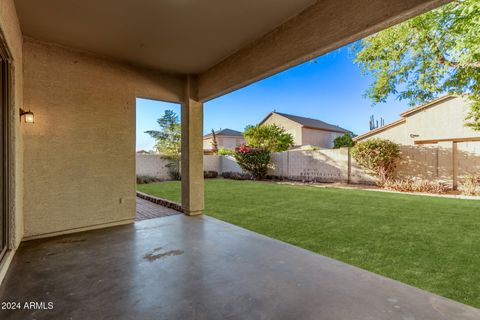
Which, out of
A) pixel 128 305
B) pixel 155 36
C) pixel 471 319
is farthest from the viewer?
pixel 155 36

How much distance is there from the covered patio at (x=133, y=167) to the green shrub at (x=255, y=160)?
781 cm

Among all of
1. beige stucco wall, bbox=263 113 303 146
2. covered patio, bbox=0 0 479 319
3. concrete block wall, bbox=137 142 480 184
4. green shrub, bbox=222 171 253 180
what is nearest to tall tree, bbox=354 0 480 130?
concrete block wall, bbox=137 142 480 184

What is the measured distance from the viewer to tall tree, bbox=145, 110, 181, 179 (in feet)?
45.2

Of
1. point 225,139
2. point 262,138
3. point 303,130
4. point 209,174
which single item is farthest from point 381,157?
point 225,139

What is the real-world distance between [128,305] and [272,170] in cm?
1187

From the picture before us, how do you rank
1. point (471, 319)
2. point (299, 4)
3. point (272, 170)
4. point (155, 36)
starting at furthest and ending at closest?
point (272, 170) → point (155, 36) → point (299, 4) → point (471, 319)

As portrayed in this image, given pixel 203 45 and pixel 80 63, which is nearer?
pixel 203 45

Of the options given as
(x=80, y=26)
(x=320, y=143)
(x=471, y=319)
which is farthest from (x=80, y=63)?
(x=320, y=143)

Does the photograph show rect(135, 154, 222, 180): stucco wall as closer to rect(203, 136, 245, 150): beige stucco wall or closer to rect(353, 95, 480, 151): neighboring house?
rect(353, 95, 480, 151): neighboring house

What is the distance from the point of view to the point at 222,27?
346cm

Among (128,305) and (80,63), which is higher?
(80,63)

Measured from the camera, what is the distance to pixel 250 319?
1.95 meters

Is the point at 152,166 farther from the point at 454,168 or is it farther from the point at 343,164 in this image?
the point at 454,168

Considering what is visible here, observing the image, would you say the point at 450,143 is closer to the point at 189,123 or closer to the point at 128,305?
the point at 189,123
